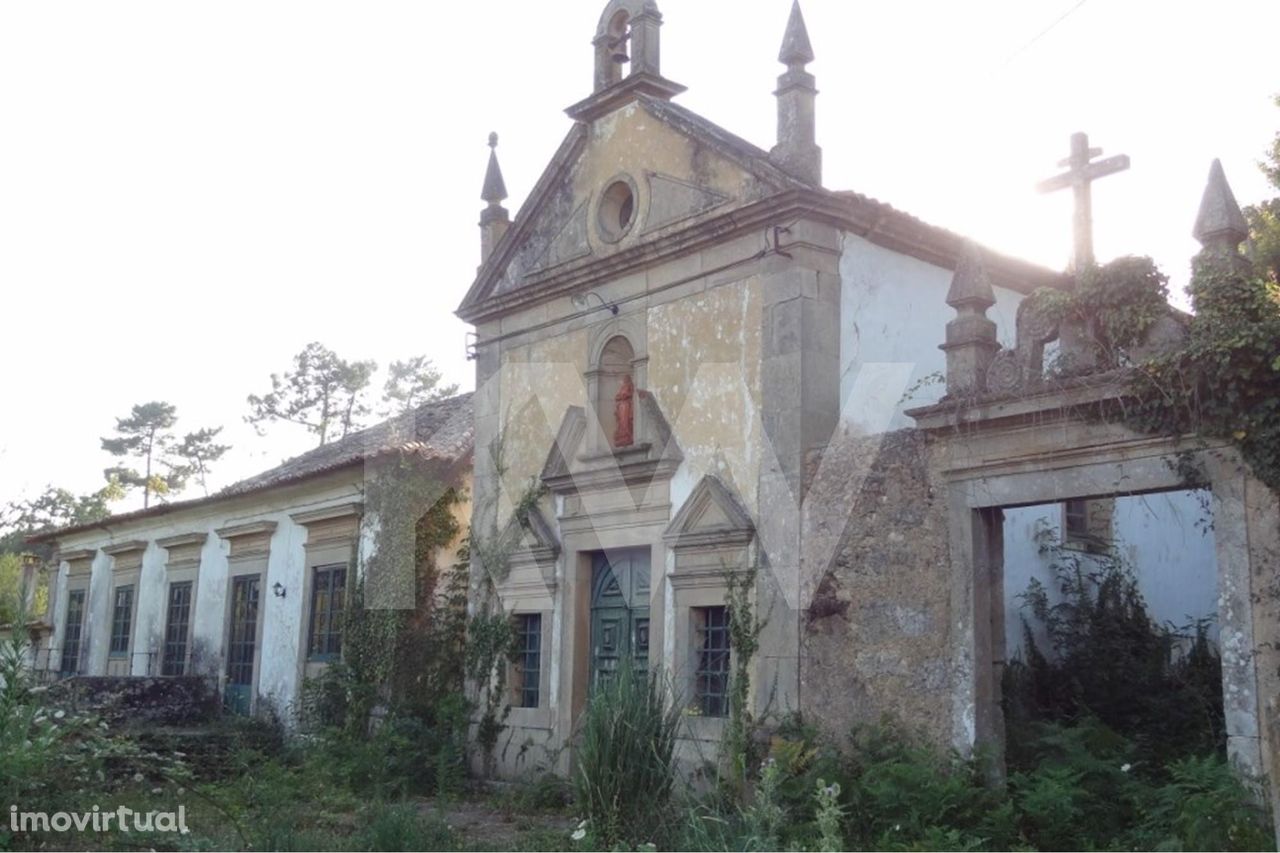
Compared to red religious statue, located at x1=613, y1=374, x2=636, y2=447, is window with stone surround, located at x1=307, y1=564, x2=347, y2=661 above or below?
below

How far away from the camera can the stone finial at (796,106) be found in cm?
1214

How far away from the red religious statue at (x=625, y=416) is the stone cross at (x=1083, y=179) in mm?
4540

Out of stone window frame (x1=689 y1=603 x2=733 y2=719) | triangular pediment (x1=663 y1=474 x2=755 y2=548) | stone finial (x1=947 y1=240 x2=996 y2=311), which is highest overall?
stone finial (x1=947 y1=240 x2=996 y2=311)

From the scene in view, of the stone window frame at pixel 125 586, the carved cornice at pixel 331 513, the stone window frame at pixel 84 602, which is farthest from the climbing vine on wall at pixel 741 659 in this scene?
the stone window frame at pixel 84 602

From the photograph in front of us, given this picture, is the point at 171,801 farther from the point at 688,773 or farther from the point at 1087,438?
the point at 1087,438

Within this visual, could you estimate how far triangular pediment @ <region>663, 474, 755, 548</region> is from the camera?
1181 centimetres

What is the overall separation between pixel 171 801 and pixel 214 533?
9.49 m

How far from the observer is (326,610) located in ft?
57.1

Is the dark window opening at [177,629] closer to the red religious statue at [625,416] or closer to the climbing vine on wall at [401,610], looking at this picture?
the climbing vine on wall at [401,610]

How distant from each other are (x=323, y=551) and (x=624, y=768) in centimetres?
962

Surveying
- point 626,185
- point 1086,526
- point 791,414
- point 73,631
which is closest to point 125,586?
point 73,631

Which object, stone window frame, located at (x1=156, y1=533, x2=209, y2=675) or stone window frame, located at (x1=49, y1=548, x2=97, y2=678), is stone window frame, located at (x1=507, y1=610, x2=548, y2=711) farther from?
stone window frame, located at (x1=49, y1=548, x2=97, y2=678)

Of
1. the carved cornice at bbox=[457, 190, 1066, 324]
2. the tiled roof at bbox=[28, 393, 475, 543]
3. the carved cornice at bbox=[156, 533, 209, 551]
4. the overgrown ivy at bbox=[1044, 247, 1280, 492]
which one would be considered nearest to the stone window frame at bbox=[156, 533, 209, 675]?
the carved cornice at bbox=[156, 533, 209, 551]

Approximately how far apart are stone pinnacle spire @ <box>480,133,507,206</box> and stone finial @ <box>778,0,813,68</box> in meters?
5.05
